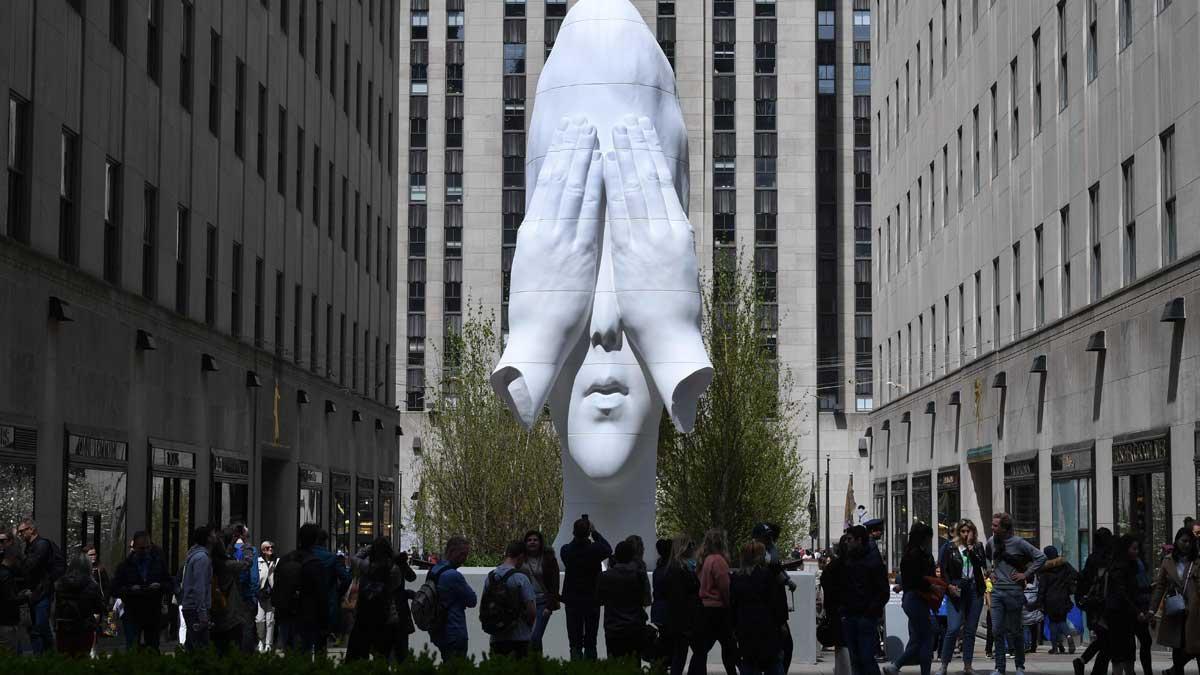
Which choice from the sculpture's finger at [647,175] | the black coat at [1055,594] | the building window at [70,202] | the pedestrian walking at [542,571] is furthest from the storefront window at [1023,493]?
the pedestrian walking at [542,571]

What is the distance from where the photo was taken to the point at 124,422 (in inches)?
1192

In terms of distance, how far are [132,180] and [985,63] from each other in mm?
23254

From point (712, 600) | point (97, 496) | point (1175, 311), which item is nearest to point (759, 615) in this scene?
point (712, 600)

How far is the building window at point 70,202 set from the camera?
27.8 meters

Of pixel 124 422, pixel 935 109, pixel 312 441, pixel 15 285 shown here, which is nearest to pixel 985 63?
pixel 935 109

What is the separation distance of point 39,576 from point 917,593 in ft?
31.7

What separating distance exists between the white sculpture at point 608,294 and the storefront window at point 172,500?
543 inches

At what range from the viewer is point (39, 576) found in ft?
63.7

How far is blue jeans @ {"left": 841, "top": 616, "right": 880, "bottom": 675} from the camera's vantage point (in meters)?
16.6

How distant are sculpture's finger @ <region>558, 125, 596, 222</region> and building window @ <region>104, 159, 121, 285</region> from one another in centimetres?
1299

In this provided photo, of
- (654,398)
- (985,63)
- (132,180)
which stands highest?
(985,63)

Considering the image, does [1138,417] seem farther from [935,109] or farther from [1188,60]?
[935,109]

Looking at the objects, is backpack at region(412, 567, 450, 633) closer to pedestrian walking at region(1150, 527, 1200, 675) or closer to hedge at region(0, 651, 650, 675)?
hedge at region(0, 651, 650, 675)

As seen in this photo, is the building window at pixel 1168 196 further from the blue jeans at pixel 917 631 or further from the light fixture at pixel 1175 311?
the blue jeans at pixel 917 631
